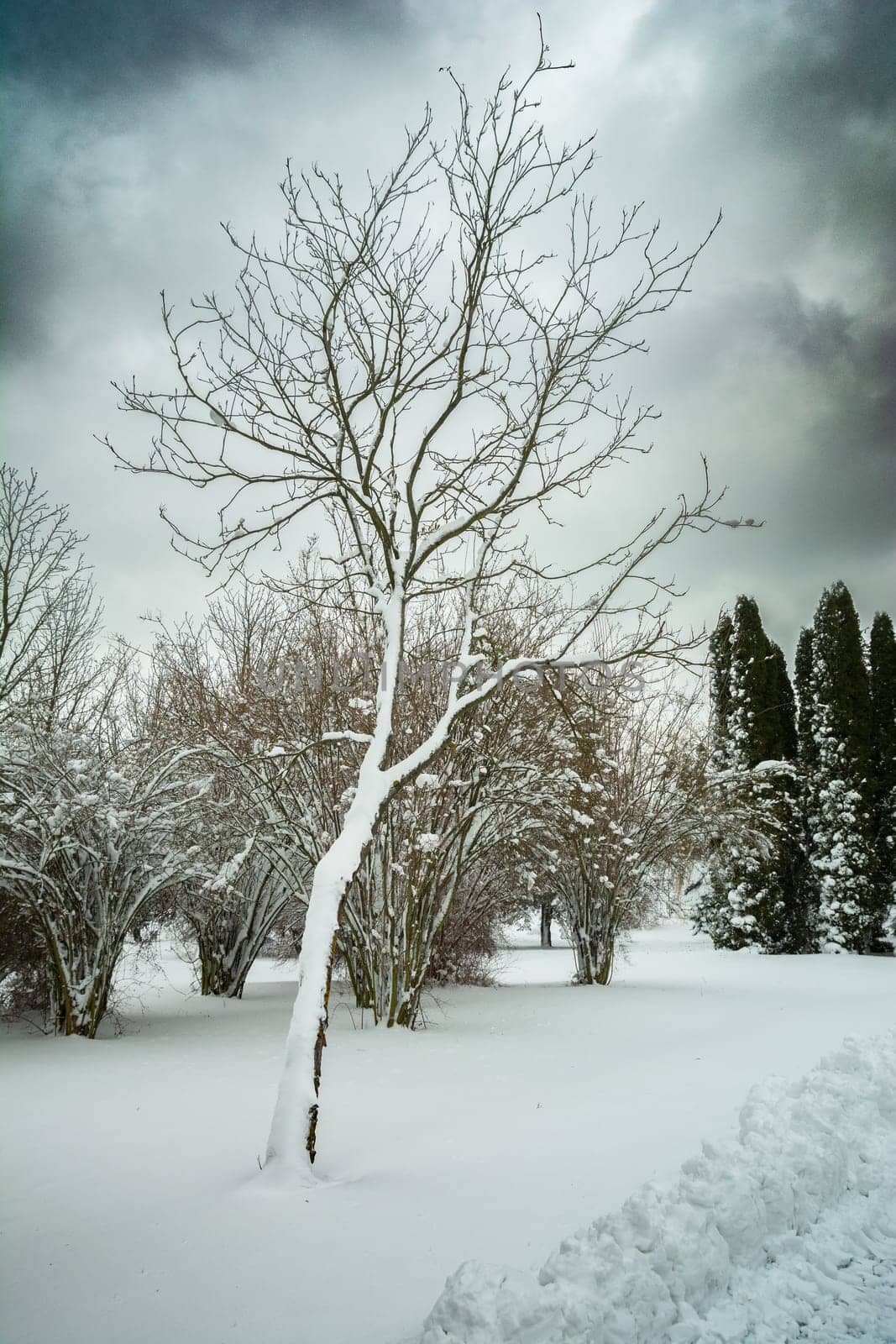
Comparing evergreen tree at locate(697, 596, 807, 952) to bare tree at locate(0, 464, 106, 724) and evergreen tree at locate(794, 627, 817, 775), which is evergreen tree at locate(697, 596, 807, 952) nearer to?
evergreen tree at locate(794, 627, 817, 775)

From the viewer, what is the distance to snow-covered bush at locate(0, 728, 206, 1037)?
8.08m

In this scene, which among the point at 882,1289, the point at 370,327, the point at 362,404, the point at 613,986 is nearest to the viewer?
the point at 882,1289

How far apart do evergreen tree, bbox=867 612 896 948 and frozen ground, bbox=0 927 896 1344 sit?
15.2m

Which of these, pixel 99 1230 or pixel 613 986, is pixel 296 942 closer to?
pixel 613 986

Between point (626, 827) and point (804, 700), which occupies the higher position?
point (804, 700)

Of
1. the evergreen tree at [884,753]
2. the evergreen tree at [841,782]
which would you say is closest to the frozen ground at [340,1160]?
the evergreen tree at [841,782]

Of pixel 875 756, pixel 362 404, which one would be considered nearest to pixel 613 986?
pixel 362 404

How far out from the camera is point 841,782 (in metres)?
22.3

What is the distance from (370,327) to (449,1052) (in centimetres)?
637

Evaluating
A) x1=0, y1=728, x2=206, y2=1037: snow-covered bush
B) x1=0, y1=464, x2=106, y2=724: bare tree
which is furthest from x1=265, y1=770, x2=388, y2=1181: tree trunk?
x1=0, y1=464, x2=106, y2=724: bare tree

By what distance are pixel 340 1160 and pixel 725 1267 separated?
6.83 feet

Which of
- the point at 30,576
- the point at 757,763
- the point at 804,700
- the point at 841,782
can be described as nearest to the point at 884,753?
the point at 841,782

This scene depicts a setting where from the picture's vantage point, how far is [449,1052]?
714 cm

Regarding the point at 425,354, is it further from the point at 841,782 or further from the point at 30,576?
the point at 841,782
